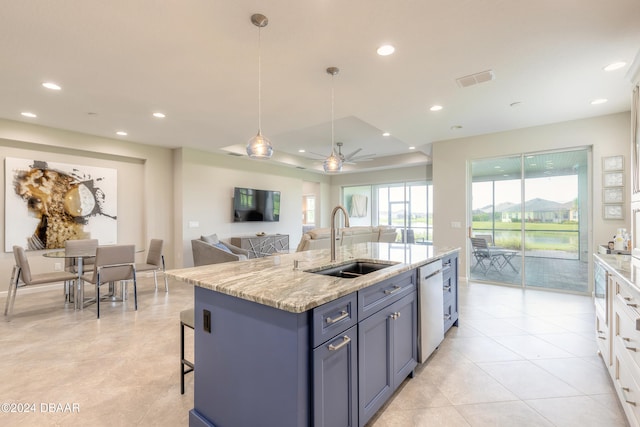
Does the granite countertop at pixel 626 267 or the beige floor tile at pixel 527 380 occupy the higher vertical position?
the granite countertop at pixel 626 267

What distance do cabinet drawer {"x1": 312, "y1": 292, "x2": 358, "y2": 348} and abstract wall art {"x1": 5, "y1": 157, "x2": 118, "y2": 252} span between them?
574 centimetres

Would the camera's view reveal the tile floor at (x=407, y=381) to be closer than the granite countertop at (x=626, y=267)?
No

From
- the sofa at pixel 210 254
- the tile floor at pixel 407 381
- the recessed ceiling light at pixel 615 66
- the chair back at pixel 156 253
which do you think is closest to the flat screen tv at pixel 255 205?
the sofa at pixel 210 254

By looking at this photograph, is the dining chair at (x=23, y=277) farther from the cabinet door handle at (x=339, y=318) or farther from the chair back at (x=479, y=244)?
the chair back at (x=479, y=244)

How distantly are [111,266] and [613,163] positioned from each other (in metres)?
7.12

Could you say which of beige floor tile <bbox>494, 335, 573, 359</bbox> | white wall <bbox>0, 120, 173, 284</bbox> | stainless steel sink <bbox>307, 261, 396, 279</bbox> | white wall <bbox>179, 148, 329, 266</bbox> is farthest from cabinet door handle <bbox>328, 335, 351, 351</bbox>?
white wall <bbox>0, 120, 173, 284</bbox>

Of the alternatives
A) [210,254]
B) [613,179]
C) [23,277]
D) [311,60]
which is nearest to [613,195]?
[613,179]

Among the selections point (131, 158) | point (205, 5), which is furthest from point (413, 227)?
point (205, 5)

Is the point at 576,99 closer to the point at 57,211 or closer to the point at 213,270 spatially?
the point at 213,270

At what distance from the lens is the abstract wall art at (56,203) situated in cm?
461

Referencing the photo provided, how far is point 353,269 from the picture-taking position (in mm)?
2465

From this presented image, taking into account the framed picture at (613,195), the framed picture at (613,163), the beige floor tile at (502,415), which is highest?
the framed picture at (613,163)

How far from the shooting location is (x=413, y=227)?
29.8 ft

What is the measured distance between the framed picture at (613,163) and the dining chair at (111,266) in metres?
6.85
